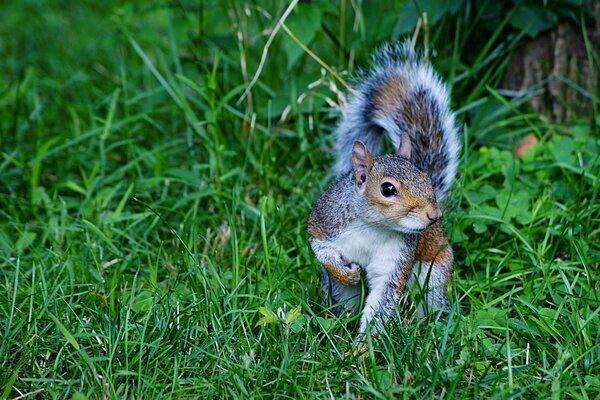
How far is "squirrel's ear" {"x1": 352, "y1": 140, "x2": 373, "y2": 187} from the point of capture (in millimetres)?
2318

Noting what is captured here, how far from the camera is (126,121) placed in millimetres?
3383

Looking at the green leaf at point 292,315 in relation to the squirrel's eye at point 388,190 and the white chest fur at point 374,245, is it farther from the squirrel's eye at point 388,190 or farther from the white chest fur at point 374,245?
the squirrel's eye at point 388,190

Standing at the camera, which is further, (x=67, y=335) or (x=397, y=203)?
(x=397, y=203)

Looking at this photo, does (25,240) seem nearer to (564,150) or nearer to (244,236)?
(244,236)

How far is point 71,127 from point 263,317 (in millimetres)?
1788

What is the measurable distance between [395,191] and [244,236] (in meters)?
0.73

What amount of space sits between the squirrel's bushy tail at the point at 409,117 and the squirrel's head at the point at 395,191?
280mm

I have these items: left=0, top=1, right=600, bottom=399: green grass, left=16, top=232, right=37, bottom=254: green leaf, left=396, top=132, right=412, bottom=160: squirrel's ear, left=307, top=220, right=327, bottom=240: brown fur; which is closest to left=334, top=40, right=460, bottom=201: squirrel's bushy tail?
left=396, top=132, right=412, bottom=160: squirrel's ear

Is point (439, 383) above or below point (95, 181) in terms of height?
above

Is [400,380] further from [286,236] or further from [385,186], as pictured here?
[286,236]

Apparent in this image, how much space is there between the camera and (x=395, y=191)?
223 centimetres

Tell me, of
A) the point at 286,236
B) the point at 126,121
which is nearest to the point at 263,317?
the point at 286,236

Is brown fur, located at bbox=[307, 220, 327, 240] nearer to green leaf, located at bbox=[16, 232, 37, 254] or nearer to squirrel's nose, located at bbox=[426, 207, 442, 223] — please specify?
squirrel's nose, located at bbox=[426, 207, 442, 223]

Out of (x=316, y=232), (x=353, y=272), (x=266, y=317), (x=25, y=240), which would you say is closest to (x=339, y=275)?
(x=353, y=272)
